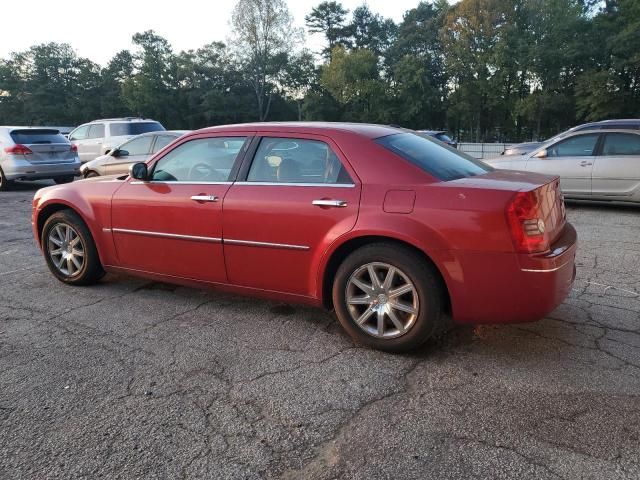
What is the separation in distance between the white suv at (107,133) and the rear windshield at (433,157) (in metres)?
12.1

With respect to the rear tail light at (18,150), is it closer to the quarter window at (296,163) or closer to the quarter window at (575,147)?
the quarter window at (296,163)

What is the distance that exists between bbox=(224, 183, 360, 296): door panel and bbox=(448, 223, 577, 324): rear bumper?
2.64ft

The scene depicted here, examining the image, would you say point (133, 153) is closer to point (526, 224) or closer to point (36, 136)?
point (36, 136)

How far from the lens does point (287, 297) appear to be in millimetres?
3627

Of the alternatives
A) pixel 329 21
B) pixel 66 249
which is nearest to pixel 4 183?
pixel 66 249

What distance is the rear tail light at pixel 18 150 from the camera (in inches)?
465

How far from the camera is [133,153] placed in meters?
11.2

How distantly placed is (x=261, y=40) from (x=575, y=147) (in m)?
47.9

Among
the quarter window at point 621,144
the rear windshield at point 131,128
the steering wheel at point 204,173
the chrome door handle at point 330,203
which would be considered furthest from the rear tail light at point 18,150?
the quarter window at point 621,144

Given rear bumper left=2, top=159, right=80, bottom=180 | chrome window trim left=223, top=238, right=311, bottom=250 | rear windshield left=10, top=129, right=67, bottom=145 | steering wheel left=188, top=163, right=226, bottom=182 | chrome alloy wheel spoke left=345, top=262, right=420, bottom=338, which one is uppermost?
rear windshield left=10, top=129, right=67, bottom=145

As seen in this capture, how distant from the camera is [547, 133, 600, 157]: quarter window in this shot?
346 inches

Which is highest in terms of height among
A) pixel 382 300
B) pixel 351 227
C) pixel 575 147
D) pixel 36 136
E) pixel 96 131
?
pixel 96 131

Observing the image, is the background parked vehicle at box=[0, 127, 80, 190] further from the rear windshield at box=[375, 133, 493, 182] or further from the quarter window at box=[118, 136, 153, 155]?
the rear windshield at box=[375, 133, 493, 182]

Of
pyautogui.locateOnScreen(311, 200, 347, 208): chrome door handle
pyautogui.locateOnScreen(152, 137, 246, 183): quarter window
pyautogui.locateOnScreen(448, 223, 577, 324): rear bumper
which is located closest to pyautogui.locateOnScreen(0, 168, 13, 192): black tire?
pyautogui.locateOnScreen(152, 137, 246, 183): quarter window
